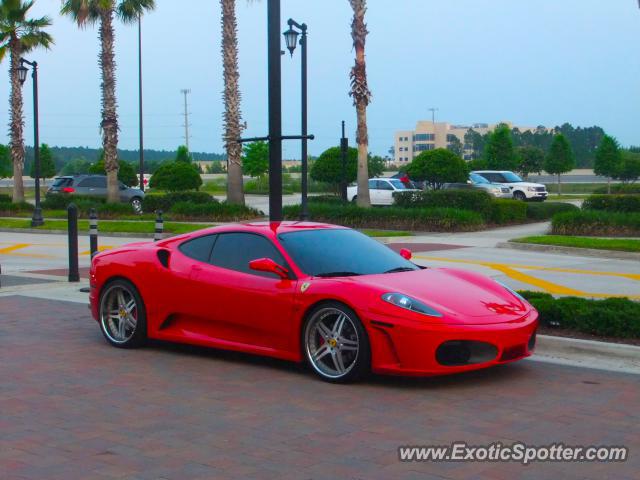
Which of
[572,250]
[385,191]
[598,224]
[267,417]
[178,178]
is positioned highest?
[178,178]

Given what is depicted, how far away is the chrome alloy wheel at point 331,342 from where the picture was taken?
7500mm

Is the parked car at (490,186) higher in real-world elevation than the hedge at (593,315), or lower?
higher

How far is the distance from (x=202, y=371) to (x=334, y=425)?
218 cm

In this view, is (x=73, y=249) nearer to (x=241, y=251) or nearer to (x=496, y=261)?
(x=241, y=251)

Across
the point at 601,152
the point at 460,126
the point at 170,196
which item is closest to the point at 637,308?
the point at 170,196

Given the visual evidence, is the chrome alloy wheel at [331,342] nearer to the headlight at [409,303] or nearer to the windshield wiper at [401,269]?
the headlight at [409,303]

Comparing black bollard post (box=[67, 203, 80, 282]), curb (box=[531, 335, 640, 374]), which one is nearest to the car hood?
curb (box=[531, 335, 640, 374])

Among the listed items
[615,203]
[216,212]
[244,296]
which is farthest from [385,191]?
[244,296]

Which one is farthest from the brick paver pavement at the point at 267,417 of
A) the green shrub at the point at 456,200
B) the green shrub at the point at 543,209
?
the green shrub at the point at 543,209

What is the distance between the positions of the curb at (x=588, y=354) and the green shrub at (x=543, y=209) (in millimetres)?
24069

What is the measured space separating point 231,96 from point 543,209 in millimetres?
12168

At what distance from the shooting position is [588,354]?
336 inches

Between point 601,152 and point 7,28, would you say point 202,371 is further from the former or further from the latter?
point 601,152

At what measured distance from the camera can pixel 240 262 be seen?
8.48 m
